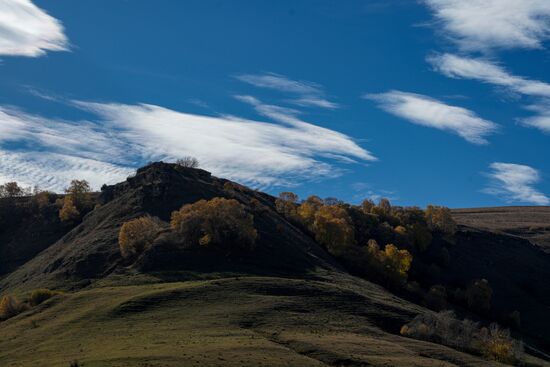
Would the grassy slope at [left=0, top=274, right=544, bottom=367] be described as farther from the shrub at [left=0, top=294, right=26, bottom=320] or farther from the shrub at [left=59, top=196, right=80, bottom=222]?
the shrub at [left=59, top=196, right=80, bottom=222]

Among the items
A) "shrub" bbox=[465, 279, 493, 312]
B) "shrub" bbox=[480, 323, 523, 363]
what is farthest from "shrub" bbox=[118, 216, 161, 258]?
"shrub" bbox=[465, 279, 493, 312]

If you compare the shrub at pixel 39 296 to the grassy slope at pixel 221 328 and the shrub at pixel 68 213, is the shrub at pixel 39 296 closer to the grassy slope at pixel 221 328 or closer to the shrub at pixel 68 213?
the grassy slope at pixel 221 328

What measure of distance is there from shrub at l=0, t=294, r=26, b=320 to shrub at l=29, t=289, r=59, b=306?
1668 millimetres

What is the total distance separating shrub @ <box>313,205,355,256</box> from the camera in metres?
157

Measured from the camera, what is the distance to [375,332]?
84188mm

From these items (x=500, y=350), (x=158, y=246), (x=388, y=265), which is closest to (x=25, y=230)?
(x=158, y=246)

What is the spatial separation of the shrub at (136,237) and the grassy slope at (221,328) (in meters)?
19.2

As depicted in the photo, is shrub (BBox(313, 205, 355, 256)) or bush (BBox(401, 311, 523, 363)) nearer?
bush (BBox(401, 311, 523, 363))

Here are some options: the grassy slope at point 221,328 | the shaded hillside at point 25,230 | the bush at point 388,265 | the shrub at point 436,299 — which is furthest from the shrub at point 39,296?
the shrub at point 436,299

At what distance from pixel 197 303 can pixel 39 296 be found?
30.1 metres

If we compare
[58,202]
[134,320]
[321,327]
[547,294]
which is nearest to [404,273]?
[547,294]

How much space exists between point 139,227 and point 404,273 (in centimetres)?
6435

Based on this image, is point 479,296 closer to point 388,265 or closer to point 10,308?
point 388,265

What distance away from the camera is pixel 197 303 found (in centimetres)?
8994
